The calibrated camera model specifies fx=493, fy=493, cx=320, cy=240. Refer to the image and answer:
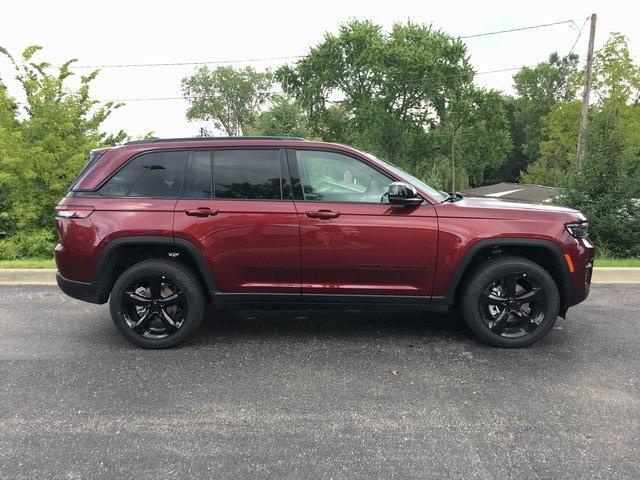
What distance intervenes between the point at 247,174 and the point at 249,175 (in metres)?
0.02

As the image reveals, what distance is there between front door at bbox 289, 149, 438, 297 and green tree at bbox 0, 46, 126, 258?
22.4 ft

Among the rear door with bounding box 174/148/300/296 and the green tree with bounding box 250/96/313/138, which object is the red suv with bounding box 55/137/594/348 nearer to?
the rear door with bounding box 174/148/300/296

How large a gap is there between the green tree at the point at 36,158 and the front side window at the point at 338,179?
6.67 m

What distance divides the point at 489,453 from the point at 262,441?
1.29m

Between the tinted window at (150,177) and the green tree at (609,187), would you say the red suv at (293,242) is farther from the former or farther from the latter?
the green tree at (609,187)

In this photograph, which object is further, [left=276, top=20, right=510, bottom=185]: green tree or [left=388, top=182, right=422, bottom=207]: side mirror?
[left=276, top=20, right=510, bottom=185]: green tree

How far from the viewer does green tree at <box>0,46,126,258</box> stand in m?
8.94

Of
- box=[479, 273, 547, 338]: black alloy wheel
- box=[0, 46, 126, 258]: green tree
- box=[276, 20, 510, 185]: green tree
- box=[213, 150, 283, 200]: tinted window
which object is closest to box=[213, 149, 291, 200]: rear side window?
box=[213, 150, 283, 200]: tinted window

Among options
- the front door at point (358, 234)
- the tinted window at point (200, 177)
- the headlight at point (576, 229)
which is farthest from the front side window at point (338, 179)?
the headlight at point (576, 229)

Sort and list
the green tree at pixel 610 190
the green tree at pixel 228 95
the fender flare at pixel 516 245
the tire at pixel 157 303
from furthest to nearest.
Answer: the green tree at pixel 228 95 < the green tree at pixel 610 190 < the tire at pixel 157 303 < the fender flare at pixel 516 245

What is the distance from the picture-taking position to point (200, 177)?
14.0 feet

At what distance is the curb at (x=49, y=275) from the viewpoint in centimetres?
670

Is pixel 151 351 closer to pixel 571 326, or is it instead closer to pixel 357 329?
pixel 357 329

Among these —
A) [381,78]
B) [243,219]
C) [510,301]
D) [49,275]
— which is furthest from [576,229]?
[381,78]
